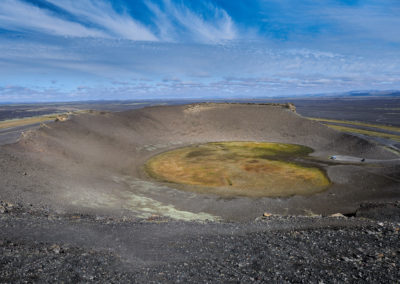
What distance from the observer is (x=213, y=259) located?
10.3m

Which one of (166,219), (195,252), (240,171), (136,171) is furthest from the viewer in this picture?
(136,171)

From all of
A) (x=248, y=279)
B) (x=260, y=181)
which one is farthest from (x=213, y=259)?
(x=260, y=181)

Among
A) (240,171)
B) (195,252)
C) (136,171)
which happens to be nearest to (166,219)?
(195,252)

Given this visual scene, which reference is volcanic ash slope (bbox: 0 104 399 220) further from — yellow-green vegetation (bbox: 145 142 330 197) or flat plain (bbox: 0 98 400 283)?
yellow-green vegetation (bbox: 145 142 330 197)

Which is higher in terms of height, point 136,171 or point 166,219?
point 166,219

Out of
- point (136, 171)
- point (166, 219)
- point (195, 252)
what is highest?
point (195, 252)

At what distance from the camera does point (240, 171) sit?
3897cm

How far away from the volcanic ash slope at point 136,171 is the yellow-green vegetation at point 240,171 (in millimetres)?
2162

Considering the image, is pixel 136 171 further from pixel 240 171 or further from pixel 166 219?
pixel 166 219

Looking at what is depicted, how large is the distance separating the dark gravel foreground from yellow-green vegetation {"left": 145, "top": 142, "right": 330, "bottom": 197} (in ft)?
54.0

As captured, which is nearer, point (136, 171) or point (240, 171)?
point (240, 171)

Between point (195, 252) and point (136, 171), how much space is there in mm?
29966

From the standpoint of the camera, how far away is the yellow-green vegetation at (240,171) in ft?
103

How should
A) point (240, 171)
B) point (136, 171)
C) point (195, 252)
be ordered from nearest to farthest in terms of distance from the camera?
1. point (195, 252)
2. point (240, 171)
3. point (136, 171)
